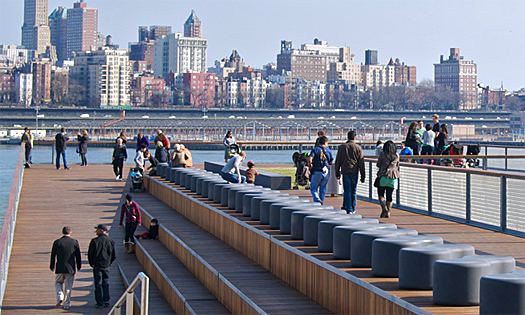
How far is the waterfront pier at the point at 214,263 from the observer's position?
6.61m

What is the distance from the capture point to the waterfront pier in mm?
6605

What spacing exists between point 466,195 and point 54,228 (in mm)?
9415

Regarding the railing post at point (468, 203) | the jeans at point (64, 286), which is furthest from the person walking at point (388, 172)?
the jeans at point (64, 286)

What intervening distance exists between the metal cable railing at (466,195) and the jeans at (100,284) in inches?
203

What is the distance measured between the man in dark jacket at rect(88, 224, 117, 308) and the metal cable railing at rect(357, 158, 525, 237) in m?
5.07

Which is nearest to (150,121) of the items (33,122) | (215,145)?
(33,122)

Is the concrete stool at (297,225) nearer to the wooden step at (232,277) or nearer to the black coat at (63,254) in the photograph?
the wooden step at (232,277)

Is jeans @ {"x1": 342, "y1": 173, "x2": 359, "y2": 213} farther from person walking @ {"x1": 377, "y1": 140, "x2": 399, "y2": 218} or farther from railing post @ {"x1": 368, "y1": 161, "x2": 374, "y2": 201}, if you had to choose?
railing post @ {"x1": 368, "y1": 161, "x2": 374, "y2": 201}

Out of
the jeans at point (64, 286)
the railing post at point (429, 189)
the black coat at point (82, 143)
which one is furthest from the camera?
the black coat at point (82, 143)

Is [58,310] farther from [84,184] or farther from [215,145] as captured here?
[215,145]

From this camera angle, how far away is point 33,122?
146m

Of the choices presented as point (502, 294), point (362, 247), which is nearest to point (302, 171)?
point (362, 247)

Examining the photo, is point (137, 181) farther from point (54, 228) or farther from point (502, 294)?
point (502, 294)

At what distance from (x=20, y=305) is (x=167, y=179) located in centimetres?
869
